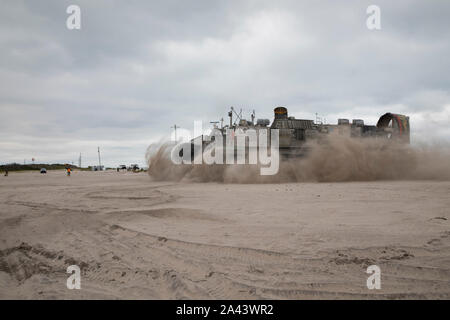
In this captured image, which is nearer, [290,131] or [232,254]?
[232,254]

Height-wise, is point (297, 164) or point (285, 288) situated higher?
point (297, 164)

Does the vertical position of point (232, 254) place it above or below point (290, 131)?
below

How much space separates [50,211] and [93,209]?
0.82 meters

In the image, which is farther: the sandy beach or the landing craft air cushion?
the landing craft air cushion

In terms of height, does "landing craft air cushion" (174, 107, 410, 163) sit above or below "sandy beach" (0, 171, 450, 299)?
above

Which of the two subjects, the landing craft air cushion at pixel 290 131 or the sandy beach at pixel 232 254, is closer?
the sandy beach at pixel 232 254

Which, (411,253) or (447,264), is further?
(411,253)

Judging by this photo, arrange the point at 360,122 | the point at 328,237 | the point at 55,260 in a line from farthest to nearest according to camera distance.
→ the point at 360,122 < the point at 328,237 < the point at 55,260

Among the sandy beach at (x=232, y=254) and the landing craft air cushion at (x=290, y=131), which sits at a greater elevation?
the landing craft air cushion at (x=290, y=131)

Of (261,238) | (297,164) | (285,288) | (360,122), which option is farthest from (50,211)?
(360,122)
